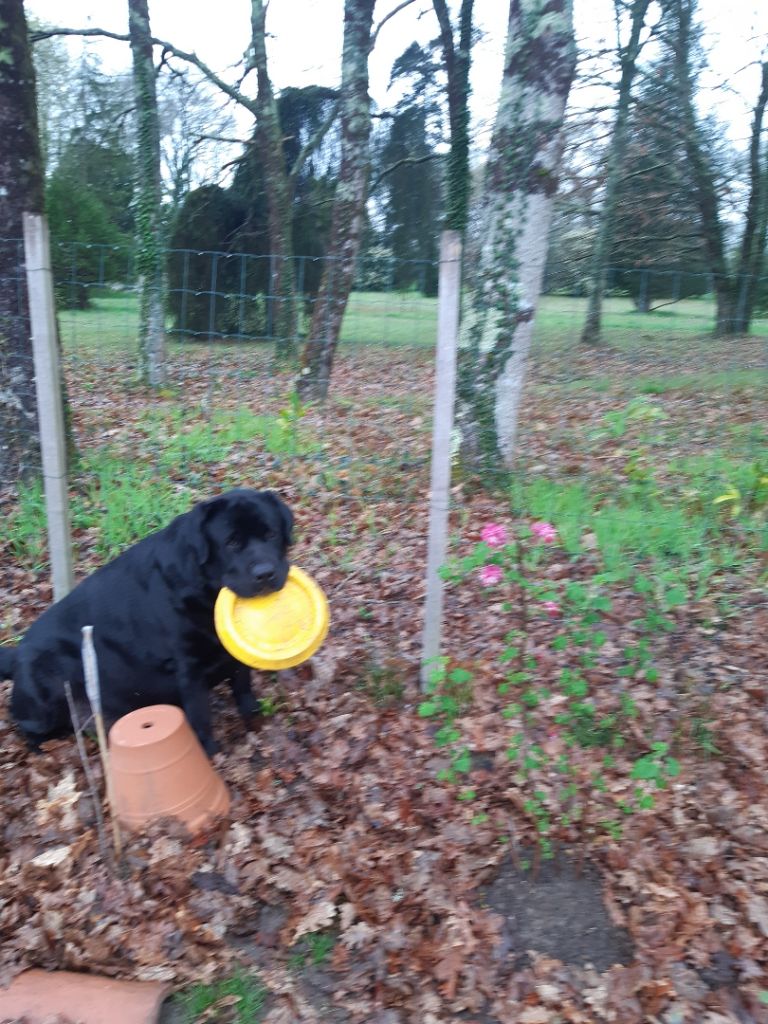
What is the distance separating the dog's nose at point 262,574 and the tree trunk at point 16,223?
330cm

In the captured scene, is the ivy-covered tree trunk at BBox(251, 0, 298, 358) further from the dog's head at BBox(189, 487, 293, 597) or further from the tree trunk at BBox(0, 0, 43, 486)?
the dog's head at BBox(189, 487, 293, 597)

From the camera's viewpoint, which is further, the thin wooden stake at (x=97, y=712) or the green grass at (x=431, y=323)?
the green grass at (x=431, y=323)

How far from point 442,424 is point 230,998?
245 cm

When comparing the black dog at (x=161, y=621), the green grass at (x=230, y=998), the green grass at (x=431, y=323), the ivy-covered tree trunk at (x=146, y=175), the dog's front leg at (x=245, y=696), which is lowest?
the green grass at (x=230, y=998)

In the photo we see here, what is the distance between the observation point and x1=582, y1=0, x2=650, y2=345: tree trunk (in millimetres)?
12438

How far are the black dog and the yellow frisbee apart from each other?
76 millimetres

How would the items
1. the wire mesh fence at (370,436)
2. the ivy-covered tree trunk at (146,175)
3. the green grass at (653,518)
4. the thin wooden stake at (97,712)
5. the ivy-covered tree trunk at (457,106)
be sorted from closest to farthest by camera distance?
the thin wooden stake at (97,712) → the green grass at (653,518) → the wire mesh fence at (370,436) → the ivy-covered tree trunk at (146,175) → the ivy-covered tree trunk at (457,106)

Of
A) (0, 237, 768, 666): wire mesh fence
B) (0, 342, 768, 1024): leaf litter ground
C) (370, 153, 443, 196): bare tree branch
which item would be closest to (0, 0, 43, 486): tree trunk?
(0, 237, 768, 666): wire mesh fence

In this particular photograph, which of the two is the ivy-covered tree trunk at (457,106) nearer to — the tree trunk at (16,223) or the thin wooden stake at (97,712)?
the tree trunk at (16,223)

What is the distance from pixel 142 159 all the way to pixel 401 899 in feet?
36.4

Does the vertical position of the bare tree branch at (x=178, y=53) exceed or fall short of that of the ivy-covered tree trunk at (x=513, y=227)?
it exceeds it

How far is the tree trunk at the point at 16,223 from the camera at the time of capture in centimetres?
527

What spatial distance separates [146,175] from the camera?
1092 centimetres

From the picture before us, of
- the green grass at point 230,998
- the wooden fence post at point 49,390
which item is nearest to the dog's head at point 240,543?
the wooden fence post at point 49,390
